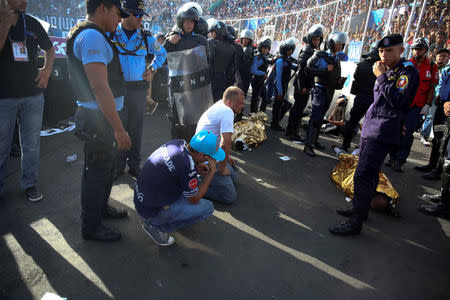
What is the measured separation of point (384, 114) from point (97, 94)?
8.35 feet

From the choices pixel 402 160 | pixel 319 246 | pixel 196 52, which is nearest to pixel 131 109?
pixel 196 52

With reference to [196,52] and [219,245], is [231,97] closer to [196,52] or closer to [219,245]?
[196,52]

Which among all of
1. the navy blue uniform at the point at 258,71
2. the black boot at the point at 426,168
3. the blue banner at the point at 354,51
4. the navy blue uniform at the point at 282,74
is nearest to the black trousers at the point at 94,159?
the navy blue uniform at the point at 282,74

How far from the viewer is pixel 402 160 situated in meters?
4.79

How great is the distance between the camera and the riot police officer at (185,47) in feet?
11.6

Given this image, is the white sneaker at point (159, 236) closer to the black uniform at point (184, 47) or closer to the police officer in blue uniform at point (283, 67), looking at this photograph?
the black uniform at point (184, 47)

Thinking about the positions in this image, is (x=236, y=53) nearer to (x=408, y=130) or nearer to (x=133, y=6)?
(x=133, y=6)

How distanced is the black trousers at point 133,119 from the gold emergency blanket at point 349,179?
2886mm

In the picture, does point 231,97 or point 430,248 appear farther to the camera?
point 231,97

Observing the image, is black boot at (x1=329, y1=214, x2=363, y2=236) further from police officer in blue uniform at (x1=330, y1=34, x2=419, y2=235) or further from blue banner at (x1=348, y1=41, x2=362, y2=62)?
blue banner at (x1=348, y1=41, x2=362, y2=62)

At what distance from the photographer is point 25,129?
9.43 feet

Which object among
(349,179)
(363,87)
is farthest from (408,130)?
(349,179)

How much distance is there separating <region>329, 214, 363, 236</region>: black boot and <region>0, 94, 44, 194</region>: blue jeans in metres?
3.34

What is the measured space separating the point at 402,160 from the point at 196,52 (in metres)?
3.97
